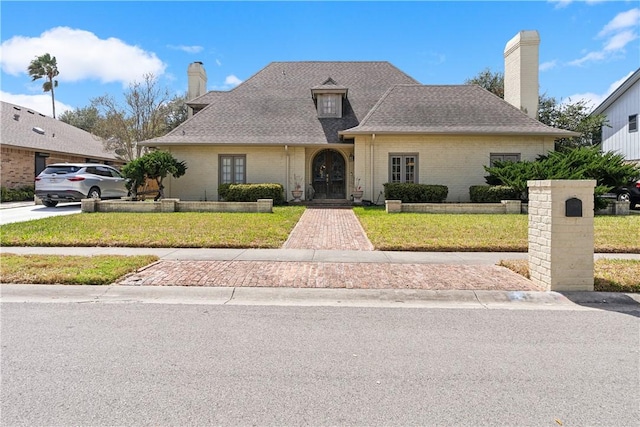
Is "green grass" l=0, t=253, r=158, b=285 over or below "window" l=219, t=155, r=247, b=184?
below

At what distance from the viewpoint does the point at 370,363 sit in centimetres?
353

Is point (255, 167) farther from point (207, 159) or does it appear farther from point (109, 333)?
point (109, 333)

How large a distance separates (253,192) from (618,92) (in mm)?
29233

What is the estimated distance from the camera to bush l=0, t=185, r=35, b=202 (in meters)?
20.2

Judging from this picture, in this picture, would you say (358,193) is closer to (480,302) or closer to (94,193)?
(94,193)

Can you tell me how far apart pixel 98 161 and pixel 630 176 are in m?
32.2

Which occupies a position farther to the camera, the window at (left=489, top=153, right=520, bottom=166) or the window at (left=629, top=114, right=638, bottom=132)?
the window at (left=629, top=114, right=638, bottom=132)

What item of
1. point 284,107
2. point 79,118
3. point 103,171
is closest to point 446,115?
point 284,107

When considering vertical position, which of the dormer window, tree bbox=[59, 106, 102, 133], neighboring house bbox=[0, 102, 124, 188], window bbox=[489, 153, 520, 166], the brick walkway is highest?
tree bbox=[59, 106, 102, 133]

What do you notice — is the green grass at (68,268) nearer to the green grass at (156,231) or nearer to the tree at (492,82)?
the green grass at (156,231)

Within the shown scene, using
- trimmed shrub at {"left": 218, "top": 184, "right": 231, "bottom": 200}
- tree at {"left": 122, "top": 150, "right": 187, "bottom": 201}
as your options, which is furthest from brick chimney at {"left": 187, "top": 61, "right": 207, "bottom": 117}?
trimmed shrub at {"left": 218, "top": 184, "right": 231, "bottom": 200}

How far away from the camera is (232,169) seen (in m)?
Answer: 19.8

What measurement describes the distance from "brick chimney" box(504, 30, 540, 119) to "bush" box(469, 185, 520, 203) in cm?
674

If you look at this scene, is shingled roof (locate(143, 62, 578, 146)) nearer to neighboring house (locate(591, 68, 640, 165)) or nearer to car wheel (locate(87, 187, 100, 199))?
car wheel (locate(87, 187, 100, 199))
